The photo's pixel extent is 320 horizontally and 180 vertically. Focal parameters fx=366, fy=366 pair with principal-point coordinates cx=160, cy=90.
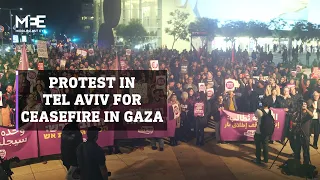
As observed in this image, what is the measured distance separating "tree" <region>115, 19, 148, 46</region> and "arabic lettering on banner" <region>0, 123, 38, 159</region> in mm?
48344

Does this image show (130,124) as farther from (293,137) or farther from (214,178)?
(293,137)

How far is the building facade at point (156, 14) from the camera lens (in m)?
55.8

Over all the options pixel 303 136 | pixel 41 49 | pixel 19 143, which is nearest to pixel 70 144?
pixel 19 143

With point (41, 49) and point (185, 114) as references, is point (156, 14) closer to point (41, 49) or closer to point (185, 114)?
point (41, 49)

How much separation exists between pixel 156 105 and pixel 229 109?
2433mm

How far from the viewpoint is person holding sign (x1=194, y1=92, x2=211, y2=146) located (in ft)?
34.7

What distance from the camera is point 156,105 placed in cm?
1041

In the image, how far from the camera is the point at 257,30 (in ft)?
153

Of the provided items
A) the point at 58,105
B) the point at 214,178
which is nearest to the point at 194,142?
the point at 214,178

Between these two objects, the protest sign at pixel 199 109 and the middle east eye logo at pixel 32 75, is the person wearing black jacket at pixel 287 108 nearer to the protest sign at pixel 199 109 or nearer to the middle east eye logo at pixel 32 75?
the protest sign at pixel 199 109

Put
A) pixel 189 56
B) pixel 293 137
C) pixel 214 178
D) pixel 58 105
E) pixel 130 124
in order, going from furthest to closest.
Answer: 1. pixel 189 56
2. pixel 58 105
3. pixel 130 124
4. pixel 293 137
5. pixel 214 178

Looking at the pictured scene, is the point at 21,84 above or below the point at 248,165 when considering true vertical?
above

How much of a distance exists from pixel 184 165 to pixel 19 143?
397 cm

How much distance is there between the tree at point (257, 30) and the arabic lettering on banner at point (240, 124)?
3739cm
